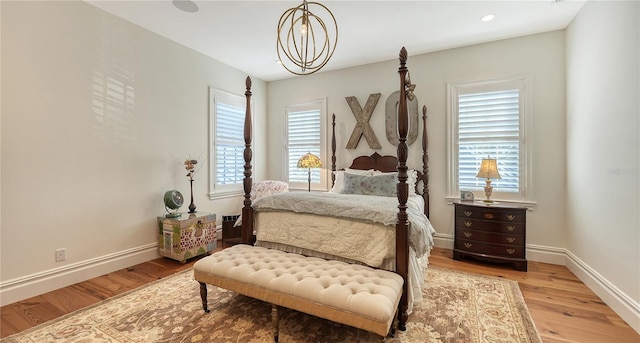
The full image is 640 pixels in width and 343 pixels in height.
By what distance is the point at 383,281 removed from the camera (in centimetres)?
182

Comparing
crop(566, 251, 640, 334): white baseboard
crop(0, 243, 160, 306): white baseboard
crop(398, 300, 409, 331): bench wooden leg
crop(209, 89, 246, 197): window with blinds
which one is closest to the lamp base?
crop(566, 251, 640, 334): white baseboard

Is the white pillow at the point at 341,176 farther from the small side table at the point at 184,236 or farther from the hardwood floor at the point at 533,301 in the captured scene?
the small side table at the point at 184,236

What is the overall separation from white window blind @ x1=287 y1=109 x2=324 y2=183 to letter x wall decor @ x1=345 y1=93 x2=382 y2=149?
0.67 metres

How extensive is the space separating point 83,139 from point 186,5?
1.74 meters

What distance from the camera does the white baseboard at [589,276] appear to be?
2072mm

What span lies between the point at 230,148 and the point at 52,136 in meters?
2.23

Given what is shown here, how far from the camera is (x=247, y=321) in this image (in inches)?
83.3

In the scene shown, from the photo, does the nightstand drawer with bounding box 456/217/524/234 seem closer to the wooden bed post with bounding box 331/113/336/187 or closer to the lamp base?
the lamp base

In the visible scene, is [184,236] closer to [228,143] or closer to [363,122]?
[228,143]

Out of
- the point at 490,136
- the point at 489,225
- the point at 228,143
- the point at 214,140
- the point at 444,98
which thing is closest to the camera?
the point at 489,225

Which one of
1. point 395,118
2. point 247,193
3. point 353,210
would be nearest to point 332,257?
point 353,210

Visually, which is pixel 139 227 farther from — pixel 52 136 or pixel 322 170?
pixel 322 170

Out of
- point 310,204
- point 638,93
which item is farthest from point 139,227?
point 638,93

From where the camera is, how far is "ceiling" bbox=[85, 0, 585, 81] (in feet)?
9.32
